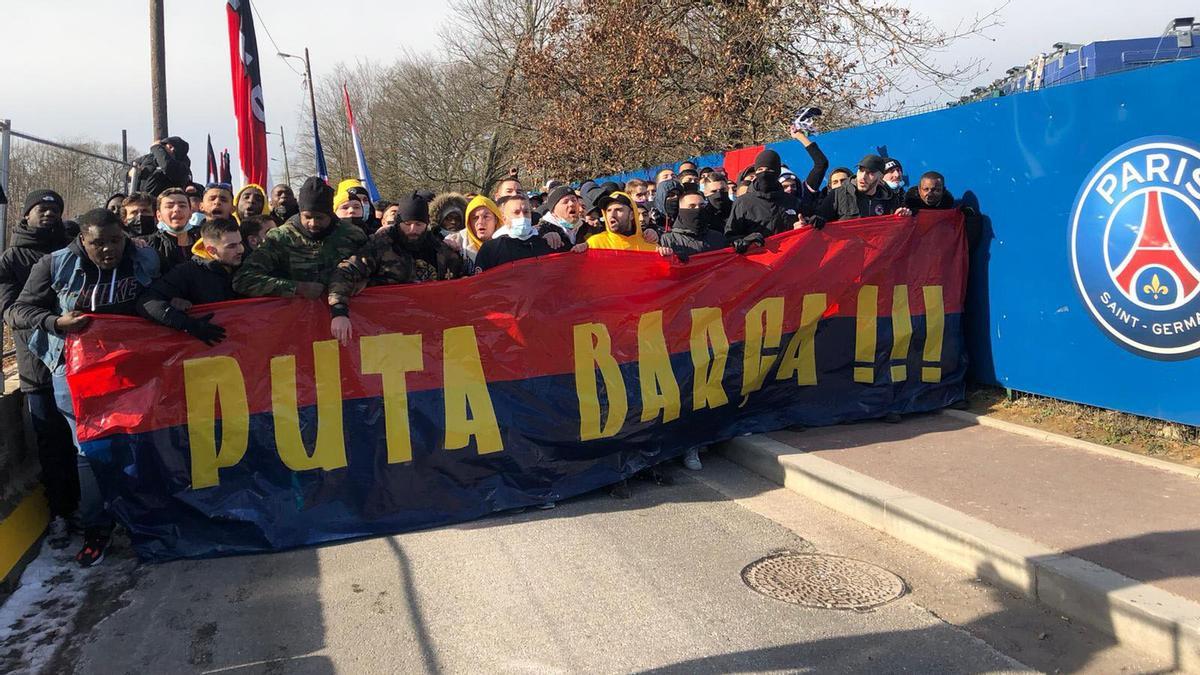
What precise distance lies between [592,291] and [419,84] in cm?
3266

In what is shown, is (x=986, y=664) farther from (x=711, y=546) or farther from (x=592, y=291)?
(x=592, y=291)

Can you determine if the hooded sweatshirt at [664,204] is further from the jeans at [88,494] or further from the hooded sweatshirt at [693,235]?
the jeans at [88,494]

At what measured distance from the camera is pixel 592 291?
589 centimetres

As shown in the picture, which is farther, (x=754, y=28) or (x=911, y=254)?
(x=754, y=28)

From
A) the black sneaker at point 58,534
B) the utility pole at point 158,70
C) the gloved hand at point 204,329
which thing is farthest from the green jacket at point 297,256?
the utility pole at point 158,70

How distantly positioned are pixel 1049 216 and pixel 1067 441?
1.69m

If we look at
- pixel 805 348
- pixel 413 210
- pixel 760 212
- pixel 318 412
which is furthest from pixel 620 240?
pixel 318 412

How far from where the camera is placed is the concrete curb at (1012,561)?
3375 millimetres

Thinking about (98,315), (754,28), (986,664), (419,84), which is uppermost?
(419,84)

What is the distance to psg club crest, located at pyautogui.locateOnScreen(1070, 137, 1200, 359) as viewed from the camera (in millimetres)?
5285

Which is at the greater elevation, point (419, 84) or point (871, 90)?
point (419, 84)

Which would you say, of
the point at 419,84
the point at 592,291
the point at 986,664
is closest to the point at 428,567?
the point at 592,291

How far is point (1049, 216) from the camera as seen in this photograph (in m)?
6.39

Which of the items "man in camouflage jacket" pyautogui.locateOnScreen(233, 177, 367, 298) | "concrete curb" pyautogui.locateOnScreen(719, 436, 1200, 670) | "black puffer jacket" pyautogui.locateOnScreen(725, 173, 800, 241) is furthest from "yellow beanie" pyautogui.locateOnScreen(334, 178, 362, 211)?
"concrete curb" pyautogui.locateOnScreen(719, 436, 1200, 670)
